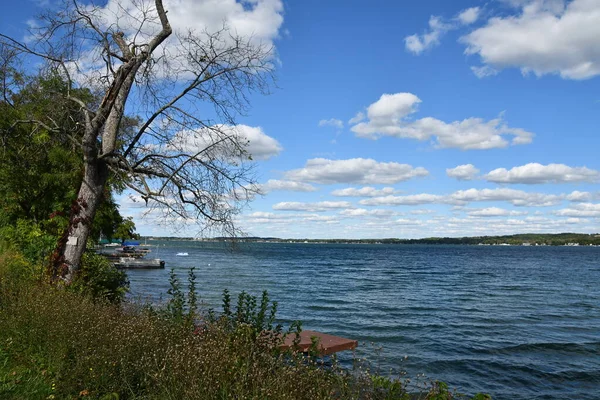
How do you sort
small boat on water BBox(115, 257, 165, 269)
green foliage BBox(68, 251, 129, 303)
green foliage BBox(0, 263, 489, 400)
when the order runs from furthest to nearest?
small boat on water BBox(115, 257, 165, 269) < green foliage BBox(68, 251, 129, 303) < green foliage BBox(0, 263, 489, 400)

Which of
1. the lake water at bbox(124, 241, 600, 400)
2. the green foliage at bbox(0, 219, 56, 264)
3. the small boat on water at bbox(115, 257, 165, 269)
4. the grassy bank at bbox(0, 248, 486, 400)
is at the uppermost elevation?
the green foliage at bbox(0, 219, 56, 264)

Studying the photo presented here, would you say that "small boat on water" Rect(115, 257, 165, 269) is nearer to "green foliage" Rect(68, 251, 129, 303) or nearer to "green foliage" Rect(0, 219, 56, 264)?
"green foliage" Rect(0, 219, 56, 264)

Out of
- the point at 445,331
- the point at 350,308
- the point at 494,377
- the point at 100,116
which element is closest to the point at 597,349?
the point at 445,331

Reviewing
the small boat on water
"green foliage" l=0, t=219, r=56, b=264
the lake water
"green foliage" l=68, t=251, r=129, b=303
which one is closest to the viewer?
"green foliage" l=68, t=251, r=129, b=303

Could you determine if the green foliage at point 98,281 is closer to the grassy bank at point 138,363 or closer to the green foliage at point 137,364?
the grassy bank at point 138,363

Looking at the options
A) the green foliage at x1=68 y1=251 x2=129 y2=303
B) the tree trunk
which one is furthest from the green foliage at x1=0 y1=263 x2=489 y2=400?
the green foliage at x1=68 y1=251 x2=129 y2=303

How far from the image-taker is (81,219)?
8.67 metres

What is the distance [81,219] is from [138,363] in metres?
4.74

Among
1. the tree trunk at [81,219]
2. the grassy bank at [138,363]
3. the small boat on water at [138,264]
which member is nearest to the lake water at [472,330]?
the tree trunk at [81,219]

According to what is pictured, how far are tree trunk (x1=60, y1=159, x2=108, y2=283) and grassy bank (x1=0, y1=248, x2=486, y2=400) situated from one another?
203 centimetres

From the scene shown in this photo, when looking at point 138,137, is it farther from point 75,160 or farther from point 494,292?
point 494,292

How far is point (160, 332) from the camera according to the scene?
5.91m

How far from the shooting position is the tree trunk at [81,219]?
341 inches

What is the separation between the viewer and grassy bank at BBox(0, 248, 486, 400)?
171 inches
